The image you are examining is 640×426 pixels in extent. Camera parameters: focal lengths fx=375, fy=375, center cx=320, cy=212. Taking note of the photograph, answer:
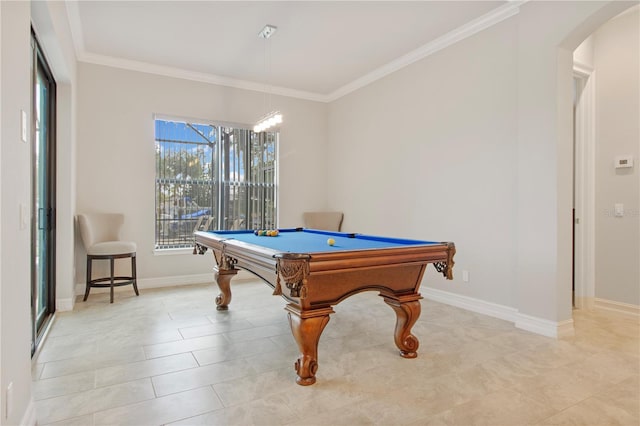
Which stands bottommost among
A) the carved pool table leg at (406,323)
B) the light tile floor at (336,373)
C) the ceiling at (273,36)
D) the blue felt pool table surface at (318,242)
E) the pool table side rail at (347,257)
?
the light tile floor at (336,373)

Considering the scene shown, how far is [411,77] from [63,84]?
13.0 feet

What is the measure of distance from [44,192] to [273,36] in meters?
2.85

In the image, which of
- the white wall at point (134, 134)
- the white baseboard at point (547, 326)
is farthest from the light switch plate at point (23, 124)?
the white baseboard at point (547, 326)

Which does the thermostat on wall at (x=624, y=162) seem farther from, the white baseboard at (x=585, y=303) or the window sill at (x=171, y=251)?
the window sill at (x=171, y=251)

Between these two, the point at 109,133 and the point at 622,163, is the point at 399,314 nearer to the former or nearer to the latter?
the point at 622,163

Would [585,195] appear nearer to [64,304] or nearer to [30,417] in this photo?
[30,417]

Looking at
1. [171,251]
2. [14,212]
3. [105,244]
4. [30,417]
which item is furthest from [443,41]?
[30,417]

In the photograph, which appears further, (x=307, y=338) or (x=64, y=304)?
(x=64, y=304)

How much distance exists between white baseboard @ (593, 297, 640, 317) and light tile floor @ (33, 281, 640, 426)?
18 centimetres

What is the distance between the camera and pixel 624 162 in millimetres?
3902

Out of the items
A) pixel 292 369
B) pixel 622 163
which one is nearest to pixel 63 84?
pixel 292 369

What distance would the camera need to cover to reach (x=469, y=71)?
13.3 ft

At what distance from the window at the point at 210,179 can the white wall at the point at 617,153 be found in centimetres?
430

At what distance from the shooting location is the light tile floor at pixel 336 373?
1.96 m
